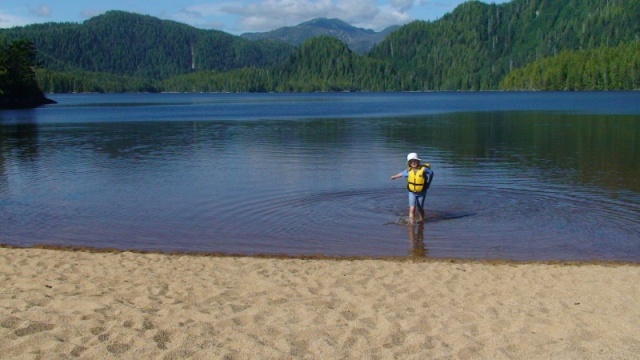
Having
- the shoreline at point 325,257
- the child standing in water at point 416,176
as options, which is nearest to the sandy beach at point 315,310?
the shoreline at point 325,257

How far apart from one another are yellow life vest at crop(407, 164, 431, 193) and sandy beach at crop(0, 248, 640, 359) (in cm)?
477

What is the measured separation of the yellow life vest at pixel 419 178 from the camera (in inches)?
791

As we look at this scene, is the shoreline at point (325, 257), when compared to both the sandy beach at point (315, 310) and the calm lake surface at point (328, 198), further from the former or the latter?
the sandy beach at point (315, 310)

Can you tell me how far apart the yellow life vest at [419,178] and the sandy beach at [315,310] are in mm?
4772

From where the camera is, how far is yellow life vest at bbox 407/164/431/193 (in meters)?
20.1

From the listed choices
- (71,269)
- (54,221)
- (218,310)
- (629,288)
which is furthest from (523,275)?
(54,221)

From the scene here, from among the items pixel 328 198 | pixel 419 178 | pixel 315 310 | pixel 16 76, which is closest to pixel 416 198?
pixel 419 178

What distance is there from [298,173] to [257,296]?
21.2 m

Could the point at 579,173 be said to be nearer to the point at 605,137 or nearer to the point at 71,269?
the point at 605,137

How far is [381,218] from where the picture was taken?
22.1 meters

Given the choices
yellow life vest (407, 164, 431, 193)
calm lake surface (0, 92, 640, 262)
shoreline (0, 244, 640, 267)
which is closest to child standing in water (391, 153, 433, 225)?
yellow life vest (407, 164, 431, 193)

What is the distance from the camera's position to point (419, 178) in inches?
792

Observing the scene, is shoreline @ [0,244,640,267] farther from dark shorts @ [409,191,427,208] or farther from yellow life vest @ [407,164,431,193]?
dark shorts @ [409,191,427,208]

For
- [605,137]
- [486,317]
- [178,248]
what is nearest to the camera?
[486,317]
